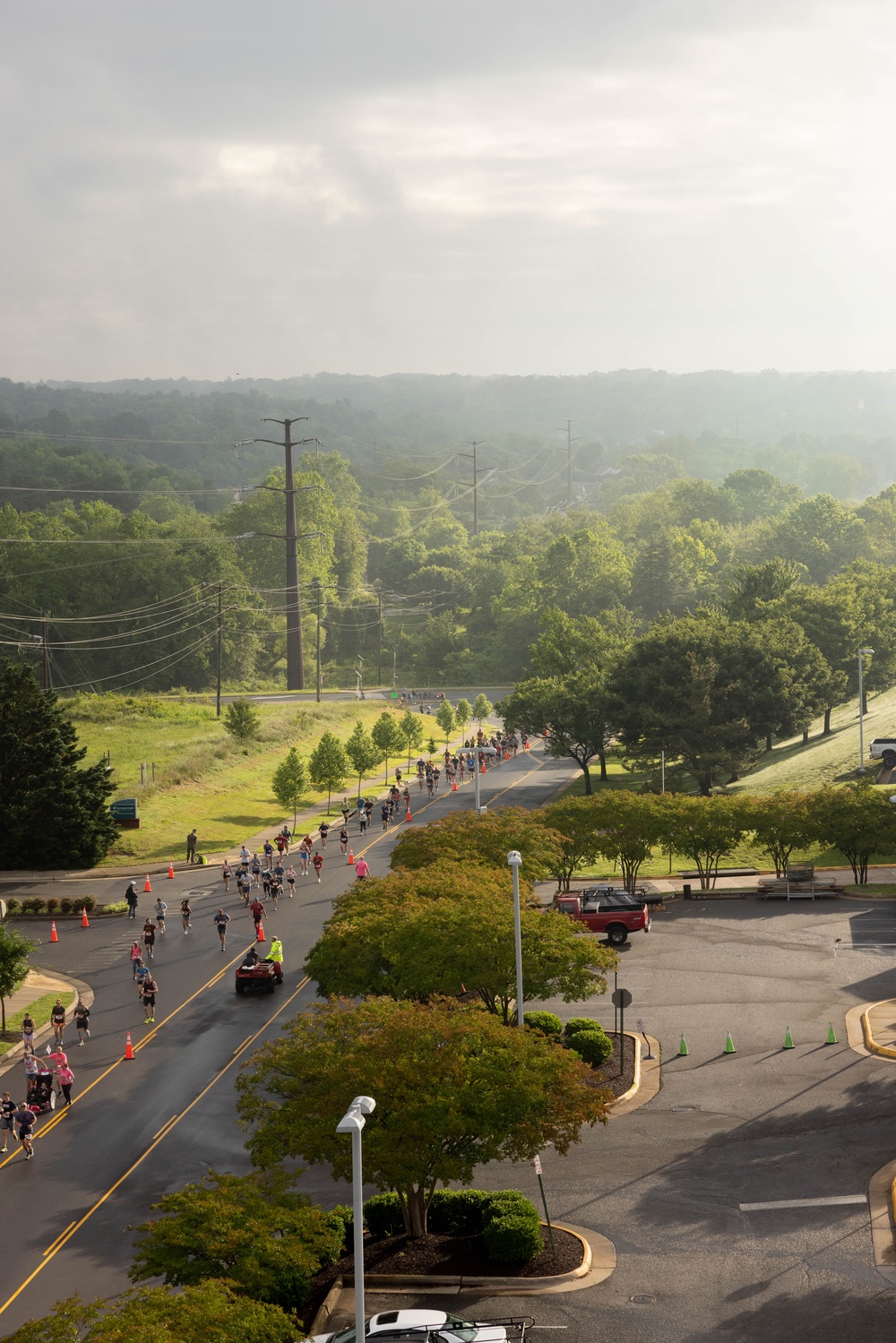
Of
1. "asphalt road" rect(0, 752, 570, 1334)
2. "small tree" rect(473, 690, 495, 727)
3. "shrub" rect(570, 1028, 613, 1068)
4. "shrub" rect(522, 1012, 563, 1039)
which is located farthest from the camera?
"small tree" rect(473, 690, 495, 727)

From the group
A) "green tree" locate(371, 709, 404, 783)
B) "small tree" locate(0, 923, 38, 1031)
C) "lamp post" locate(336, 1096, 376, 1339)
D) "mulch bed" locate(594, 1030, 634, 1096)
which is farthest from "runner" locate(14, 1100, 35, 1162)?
"green tree" locate(371, 709, 404, 783)

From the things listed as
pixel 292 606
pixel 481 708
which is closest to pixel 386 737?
pixel 481 708

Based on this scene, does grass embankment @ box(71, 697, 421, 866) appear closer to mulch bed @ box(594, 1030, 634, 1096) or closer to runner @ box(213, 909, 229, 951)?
runner @ box(213, 909, 229, 951)

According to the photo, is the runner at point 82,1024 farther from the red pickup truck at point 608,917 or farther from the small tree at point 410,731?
the small tree at point 410,731

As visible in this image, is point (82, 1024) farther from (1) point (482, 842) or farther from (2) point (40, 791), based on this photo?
(2) point (40, 791)

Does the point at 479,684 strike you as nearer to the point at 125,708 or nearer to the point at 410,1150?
the point at 125,708

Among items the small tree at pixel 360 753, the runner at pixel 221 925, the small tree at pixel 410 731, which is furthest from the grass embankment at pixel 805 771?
the runner at pixel 221 925
